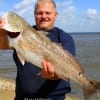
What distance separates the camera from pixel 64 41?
20.3ft

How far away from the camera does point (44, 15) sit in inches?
241

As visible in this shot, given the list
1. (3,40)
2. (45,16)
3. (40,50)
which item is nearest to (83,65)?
(45,16)

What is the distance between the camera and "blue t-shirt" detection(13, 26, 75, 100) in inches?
243

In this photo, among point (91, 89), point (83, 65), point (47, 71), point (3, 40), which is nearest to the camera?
point (47, 71)

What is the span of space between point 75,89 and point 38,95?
13627mm

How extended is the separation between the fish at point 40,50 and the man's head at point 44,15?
0.38m

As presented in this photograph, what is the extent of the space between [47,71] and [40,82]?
0.49 m

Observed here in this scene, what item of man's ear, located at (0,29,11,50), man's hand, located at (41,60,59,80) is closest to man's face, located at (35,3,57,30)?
man's ear, located at (0,29,11,50)

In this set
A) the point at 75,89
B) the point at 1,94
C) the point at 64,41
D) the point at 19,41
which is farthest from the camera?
the point at 75,89

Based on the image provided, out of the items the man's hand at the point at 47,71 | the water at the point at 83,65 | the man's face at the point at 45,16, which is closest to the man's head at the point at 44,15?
the man's face at the point at 45,16

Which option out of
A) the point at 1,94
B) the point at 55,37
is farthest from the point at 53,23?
the point at 1,94

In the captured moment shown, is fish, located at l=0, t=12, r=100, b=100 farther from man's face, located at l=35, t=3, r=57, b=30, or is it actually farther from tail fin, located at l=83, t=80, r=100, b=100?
man's face, located at l=35, t=3, r=57, b=30

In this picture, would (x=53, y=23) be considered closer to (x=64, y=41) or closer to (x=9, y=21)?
(x=64, y=41)

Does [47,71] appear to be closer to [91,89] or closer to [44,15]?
[91,89]
